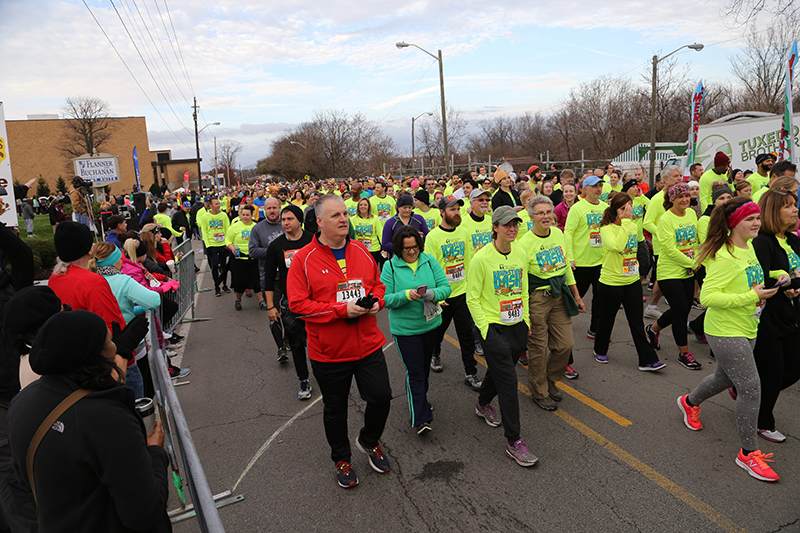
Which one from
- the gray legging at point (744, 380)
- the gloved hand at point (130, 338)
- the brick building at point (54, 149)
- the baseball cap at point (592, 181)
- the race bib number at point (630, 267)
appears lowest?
the gray legging at point (744, 380)

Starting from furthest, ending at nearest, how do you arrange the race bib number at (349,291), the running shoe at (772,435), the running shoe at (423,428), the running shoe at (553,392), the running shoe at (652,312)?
the running shoe at (652,312) → the running shoe at (553,392) → the running shoe at (423,428) → the running shoe at (772,435) → the race bib number at (349,291)

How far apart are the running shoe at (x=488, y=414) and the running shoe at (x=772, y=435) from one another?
7.26 ft

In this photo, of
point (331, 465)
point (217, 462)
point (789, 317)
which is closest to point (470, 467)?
point (331, 465)

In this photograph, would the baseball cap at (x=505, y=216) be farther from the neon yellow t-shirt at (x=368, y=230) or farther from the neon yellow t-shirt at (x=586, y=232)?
the neon yellow t-shirt at (x=368, y=230)

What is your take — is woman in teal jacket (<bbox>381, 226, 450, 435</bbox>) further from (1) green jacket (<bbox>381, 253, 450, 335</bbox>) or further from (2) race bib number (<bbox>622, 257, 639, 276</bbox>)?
(2) race bib number (<bbox>622, 257, 639, 276</bbox>)

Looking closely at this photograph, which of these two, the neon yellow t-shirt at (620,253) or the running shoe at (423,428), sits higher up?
the neon yellow t-shirt at (620,253)

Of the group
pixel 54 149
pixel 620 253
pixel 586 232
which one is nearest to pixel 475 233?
pixel 586 232

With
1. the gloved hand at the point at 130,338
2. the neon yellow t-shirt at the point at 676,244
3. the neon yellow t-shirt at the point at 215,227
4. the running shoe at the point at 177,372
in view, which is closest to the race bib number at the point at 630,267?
the neon yellow t-shirt at the point at 676,244

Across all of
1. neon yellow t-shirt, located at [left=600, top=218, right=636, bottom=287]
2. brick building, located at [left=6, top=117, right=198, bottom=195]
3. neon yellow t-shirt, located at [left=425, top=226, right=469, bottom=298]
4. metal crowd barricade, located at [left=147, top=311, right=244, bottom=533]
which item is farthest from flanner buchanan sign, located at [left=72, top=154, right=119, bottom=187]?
brick building, located at [left=6, top=117, right=198, bottom=195]

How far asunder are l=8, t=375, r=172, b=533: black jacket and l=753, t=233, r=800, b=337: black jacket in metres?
4.35

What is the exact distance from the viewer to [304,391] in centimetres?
564

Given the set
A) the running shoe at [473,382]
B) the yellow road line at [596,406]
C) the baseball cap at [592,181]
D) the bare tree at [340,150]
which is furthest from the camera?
the bare tree at [340,150]

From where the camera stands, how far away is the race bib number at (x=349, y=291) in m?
3.79

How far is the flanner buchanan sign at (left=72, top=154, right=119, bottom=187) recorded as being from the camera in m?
21.7
